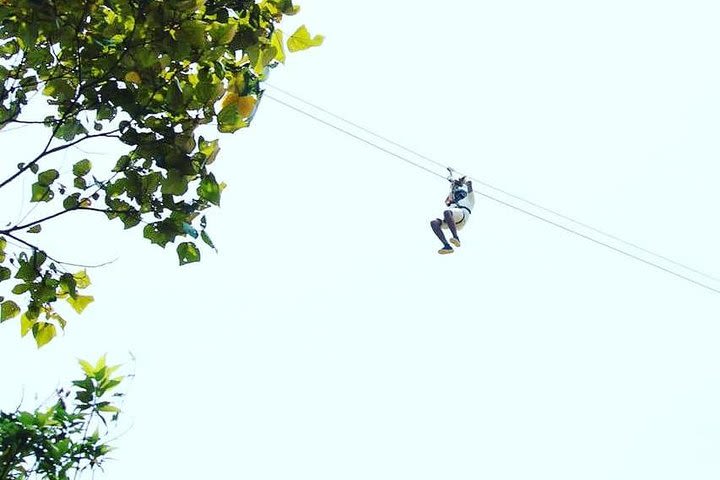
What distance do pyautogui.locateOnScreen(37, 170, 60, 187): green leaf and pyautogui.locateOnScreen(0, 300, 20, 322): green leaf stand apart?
18.1 inches

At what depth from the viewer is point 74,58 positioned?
2.61 m

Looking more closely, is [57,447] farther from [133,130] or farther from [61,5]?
[61,5]

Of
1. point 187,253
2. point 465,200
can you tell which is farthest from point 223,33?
point 465,200

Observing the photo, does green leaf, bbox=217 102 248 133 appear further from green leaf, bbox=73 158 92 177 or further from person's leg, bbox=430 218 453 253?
person's leg, bbox=430 218 453 253

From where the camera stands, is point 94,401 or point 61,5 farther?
point 94,401

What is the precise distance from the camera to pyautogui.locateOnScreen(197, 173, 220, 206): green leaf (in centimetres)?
252

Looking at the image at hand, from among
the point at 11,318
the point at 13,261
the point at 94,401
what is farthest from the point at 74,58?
the point at 94,401

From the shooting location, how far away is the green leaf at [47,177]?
2.53m

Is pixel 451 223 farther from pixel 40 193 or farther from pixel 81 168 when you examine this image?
pixel 40 193

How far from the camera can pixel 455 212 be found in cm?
877

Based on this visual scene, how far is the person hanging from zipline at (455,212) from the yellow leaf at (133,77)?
630 centimetres

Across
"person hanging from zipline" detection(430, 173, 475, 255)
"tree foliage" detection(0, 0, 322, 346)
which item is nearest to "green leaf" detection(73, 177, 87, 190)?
"tree foliage" detection(0, 0, 322, 346)

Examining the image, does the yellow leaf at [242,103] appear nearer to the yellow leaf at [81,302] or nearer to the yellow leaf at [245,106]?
the yellow leaf at [245,106]

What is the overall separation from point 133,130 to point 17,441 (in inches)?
46.1
